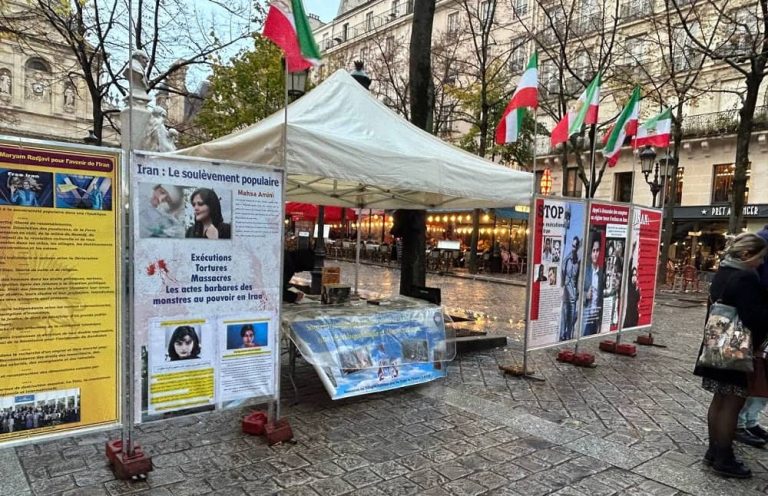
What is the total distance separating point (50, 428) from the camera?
9.91ft

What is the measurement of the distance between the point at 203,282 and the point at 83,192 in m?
0.95

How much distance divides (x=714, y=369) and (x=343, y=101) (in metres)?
4.16

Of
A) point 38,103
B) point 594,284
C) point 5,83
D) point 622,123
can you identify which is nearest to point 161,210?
point 594,284

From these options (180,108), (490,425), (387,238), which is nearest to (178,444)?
(490,425)

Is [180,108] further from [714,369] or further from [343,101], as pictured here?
[714,369]

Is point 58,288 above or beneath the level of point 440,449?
above

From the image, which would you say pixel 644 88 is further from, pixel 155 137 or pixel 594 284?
pixel 155 137

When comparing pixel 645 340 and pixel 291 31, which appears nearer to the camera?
pixel 291 31

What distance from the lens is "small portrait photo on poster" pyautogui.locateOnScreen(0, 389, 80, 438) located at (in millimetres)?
2879

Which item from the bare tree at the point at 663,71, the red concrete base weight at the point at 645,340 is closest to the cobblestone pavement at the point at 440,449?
the red concrete base weight at the point at 645,340

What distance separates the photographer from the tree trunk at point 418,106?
25.7 feet

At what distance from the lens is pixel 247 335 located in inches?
149

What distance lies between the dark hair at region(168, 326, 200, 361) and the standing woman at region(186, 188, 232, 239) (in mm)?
655

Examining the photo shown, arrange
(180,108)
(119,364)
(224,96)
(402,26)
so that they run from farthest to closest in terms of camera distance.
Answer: (180,108) < (402,26) < (224,96) < (119,364)
